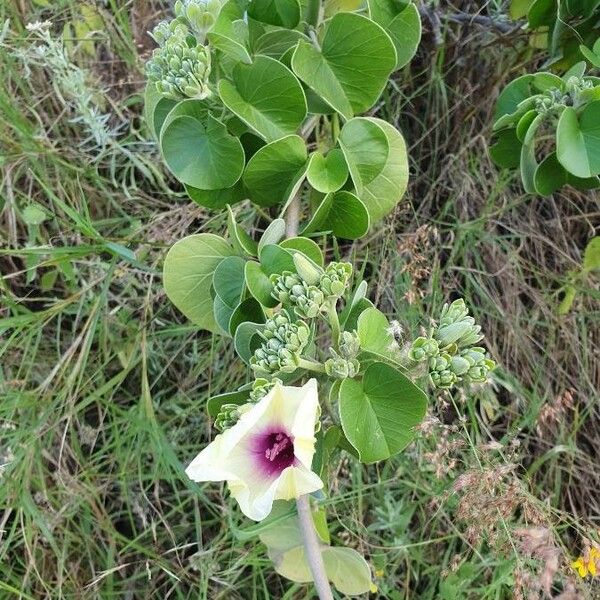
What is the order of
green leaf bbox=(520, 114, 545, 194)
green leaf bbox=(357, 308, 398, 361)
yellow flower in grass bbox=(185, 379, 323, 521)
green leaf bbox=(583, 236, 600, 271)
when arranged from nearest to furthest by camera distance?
yellow flower in grass bbox=(185, 379, 323, 521)
green leaf bbox=(357, 308, 398, 361)
green leaf bbox=(520, 114, 545, 194)
green leaf bbox=(583, 236, 600, 271)

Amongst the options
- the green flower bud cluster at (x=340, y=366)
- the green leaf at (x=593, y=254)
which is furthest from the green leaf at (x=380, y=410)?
the green leaf at (x=593, y=254)

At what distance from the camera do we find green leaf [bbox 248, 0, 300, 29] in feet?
2.86

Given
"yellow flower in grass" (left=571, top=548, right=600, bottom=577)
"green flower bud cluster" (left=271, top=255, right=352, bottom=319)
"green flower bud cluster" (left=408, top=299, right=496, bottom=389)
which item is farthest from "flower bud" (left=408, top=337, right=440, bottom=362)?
"yellow flower in grass" (left=571, top=548, right=600, bottom=577)

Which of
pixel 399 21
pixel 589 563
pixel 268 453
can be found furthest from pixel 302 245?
pixel 589 563

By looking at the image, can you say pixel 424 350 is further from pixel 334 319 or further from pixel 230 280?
pixel 230 280

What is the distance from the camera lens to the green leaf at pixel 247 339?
777 millimetres

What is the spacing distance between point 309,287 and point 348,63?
338 mm

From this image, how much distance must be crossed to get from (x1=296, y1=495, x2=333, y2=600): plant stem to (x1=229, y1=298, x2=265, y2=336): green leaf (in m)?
0.22

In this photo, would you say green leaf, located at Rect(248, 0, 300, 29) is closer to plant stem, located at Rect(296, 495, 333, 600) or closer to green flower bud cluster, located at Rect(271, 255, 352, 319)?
green flower bud cluster, located at Rect(271, 255, 352, 319)

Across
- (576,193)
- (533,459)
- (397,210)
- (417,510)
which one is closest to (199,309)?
(397,210)

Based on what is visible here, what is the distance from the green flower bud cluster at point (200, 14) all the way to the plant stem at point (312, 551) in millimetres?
554

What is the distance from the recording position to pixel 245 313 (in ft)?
2.71

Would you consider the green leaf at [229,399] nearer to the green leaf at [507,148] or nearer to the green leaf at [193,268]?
the green leaf at [193,268]

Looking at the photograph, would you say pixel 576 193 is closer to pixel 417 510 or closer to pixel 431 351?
pixel 417 510
